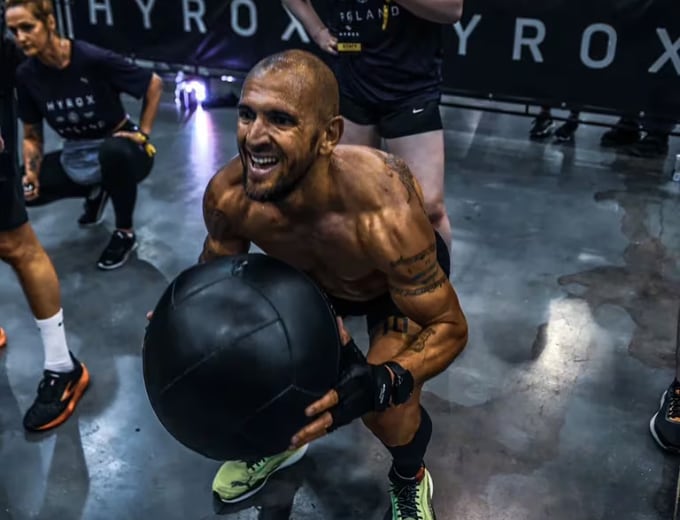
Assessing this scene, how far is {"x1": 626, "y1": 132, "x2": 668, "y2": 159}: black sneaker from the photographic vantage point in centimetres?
454

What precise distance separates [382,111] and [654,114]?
2.36 meters

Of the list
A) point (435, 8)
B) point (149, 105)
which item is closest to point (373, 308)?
point (435, 8)

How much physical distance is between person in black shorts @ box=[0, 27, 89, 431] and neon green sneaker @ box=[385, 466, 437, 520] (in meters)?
1.12

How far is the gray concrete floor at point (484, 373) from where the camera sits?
7.20ft

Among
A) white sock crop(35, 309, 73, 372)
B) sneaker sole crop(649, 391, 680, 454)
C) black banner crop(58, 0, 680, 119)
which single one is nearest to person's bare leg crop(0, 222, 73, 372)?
white sock crop(35, 309, 73, 372)

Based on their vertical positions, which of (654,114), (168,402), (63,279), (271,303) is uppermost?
→ (271,303)

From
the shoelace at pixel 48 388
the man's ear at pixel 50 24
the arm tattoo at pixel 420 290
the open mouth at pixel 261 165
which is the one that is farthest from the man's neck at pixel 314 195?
the man's ear at pixel 50 24

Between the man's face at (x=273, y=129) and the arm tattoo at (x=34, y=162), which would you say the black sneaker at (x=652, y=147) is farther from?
the man's face at (x=273, y=129)

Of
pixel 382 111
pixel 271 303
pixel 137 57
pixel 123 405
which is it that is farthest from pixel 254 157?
pixel 137 57

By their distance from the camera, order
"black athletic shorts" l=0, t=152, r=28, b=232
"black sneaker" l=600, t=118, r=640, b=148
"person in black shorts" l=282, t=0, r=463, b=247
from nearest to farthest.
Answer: "black athletic shorts" l=0, t=152, r=28, b=232 < "person in black shorts" l=282, t=0, r=463, b=247 < "black sneaker" l=600, t=118, r=640, b=148

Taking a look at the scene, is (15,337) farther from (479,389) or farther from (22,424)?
(479,389)

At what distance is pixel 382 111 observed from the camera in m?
2.65

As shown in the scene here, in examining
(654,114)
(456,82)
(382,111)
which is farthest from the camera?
(456,82)

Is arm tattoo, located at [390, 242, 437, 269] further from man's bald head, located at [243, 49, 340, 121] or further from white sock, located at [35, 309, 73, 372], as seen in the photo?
white sock, located at [35, 309, 73, 372]
